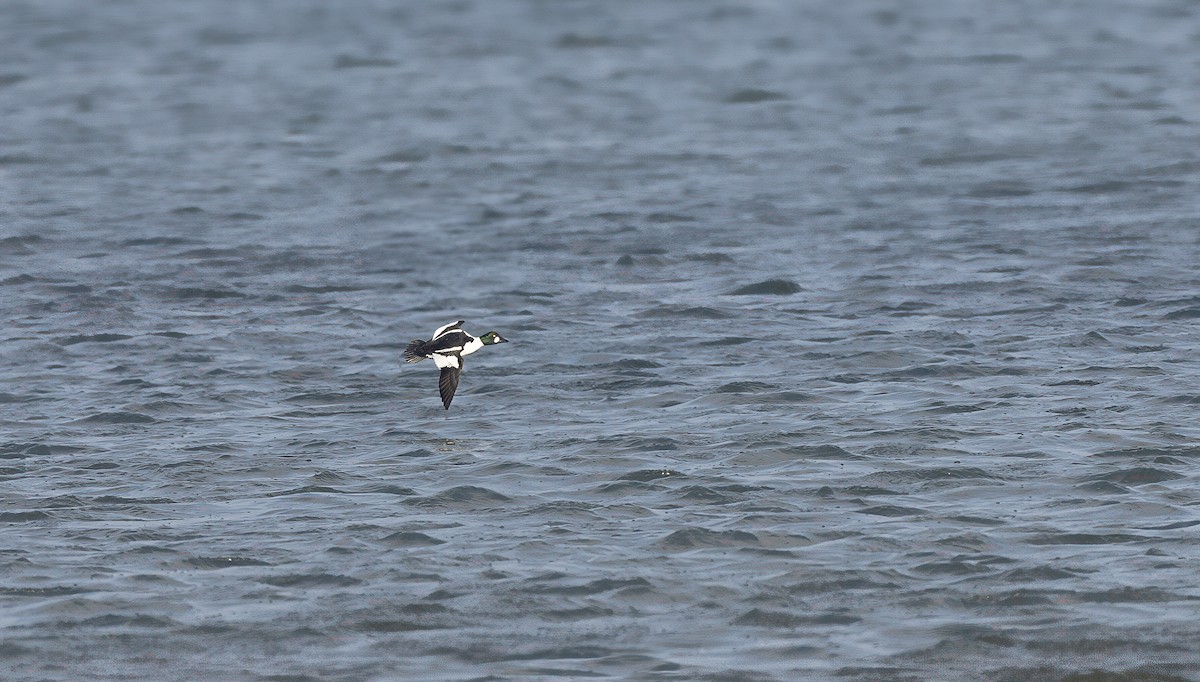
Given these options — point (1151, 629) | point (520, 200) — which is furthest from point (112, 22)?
point (1151, 629)

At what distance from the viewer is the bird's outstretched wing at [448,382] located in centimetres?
1515

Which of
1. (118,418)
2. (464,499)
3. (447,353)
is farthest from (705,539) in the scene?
(118,418)

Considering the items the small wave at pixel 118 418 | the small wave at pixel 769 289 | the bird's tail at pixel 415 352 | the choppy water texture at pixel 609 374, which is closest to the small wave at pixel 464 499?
the choppy water texture at pixel 609 374

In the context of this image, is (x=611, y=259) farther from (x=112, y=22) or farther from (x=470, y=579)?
(x=112, y=22)

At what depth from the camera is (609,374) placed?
653 inches

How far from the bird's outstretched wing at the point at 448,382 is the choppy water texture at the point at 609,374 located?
35 cm

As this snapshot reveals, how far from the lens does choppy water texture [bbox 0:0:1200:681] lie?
440 inches

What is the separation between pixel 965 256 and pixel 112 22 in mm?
25957

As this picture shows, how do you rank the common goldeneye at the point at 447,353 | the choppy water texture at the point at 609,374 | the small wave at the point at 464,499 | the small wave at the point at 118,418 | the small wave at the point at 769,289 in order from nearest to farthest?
the choppy water texture at the point at 609,374, the small wave at the point at 464,499, the common goldeneye at the point at 447,353, the small wave at the point at 118,418, the small wave at the point at 769,289

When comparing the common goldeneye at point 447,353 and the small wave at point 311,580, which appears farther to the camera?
the common goldeneye at point 447,353

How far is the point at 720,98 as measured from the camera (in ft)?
102

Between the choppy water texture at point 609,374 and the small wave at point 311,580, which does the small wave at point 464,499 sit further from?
the small wave at point 311,580

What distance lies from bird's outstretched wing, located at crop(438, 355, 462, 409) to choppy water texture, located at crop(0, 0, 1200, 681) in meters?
0.35

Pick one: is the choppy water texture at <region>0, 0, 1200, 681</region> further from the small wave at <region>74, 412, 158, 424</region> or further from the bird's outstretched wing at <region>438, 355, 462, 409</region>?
the bird's outstretched wing at <region>438, 355, 462, 409</region>
